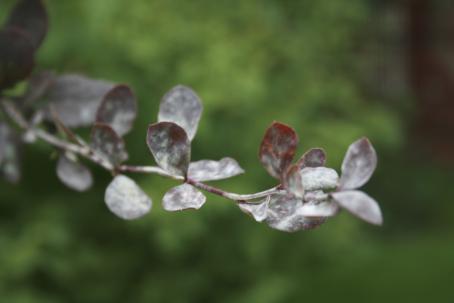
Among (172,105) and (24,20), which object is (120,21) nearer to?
(24,20)

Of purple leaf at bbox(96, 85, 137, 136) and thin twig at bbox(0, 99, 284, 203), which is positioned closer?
thin twig at bbox(0, 99, 284, 203)

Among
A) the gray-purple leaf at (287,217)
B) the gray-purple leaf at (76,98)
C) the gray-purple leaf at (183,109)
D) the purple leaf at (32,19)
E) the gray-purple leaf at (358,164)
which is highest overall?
the purple leaf at (32,19)

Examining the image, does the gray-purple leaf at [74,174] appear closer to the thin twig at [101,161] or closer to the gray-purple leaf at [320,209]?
the thin twig at [101,161]

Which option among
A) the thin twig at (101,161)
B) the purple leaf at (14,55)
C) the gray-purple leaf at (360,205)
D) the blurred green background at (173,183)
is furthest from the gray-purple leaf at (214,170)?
the blurred green background at (173,183)

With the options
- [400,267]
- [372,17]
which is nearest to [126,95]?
[400,267]

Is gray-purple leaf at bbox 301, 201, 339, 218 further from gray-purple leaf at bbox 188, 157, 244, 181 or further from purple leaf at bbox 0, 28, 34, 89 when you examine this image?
purple leaf at bbox 0, 28, 34, 89

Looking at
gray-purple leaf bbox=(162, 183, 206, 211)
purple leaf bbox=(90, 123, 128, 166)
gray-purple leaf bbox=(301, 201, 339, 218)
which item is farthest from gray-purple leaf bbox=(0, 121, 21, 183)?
gray-purple leaf bbox=(301, 201, 339, 218)

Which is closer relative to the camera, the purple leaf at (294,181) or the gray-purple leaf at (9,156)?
the purple leaf at (294,181)
